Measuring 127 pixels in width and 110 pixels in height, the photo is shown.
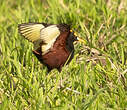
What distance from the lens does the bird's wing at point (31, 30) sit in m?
3.01

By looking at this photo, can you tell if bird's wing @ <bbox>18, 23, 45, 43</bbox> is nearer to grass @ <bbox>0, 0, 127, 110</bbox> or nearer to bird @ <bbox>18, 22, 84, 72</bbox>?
bird @ <bbox>18, 22, 84, 72</bbox>

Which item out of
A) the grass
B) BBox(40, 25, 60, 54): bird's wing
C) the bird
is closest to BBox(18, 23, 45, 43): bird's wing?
the bird

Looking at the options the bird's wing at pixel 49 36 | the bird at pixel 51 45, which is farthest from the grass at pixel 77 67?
the bird's wing at pixel 49 36

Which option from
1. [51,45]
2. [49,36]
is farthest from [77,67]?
[49,36]

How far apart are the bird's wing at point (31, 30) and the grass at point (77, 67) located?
0.22 meters

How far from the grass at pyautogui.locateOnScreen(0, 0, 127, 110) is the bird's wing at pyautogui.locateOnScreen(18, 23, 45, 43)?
0.22 meters

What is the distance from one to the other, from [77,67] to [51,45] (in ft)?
0.96

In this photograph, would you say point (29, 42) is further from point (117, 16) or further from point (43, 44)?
point (117, 16)

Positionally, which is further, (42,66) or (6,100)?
(42,66)

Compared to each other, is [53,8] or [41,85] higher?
[53,8]

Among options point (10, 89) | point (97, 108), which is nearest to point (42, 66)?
point (10, 89)

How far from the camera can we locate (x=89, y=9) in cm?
411

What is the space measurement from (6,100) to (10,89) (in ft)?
1.00

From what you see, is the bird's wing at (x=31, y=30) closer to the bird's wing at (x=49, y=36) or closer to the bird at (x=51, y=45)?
the bird at (x=51, y=45)
